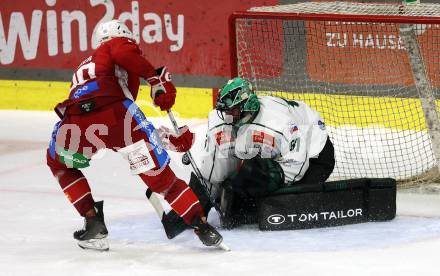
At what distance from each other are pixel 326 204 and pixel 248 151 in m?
0.44

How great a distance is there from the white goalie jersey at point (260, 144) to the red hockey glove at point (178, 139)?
341mm

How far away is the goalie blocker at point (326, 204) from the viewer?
172 inches

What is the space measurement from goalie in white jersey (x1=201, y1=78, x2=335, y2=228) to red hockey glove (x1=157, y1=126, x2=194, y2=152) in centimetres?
33

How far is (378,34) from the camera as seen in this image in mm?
6188

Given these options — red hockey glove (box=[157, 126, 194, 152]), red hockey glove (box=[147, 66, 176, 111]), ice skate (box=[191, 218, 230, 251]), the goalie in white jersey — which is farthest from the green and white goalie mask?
ice skate (box=[191, 218, 230, 251])

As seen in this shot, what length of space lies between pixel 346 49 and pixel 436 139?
4.03 ft

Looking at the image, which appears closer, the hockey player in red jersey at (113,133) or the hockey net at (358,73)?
the hockey player in red jersey at (113,133)

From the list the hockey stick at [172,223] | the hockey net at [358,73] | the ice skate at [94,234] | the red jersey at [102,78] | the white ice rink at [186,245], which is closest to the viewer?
the white ice rink at [186,245]

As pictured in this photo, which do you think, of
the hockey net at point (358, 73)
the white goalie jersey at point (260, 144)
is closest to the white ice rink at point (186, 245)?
the white goalie jersey at point (260, 144)

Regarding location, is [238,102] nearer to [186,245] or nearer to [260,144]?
[260,144]

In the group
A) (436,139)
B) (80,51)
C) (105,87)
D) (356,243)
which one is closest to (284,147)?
(356,243)

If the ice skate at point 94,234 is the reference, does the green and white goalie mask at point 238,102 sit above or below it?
above

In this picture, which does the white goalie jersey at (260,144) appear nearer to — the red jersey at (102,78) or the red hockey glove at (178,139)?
the red hockey glove at (178,139)

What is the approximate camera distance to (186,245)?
423 cm
